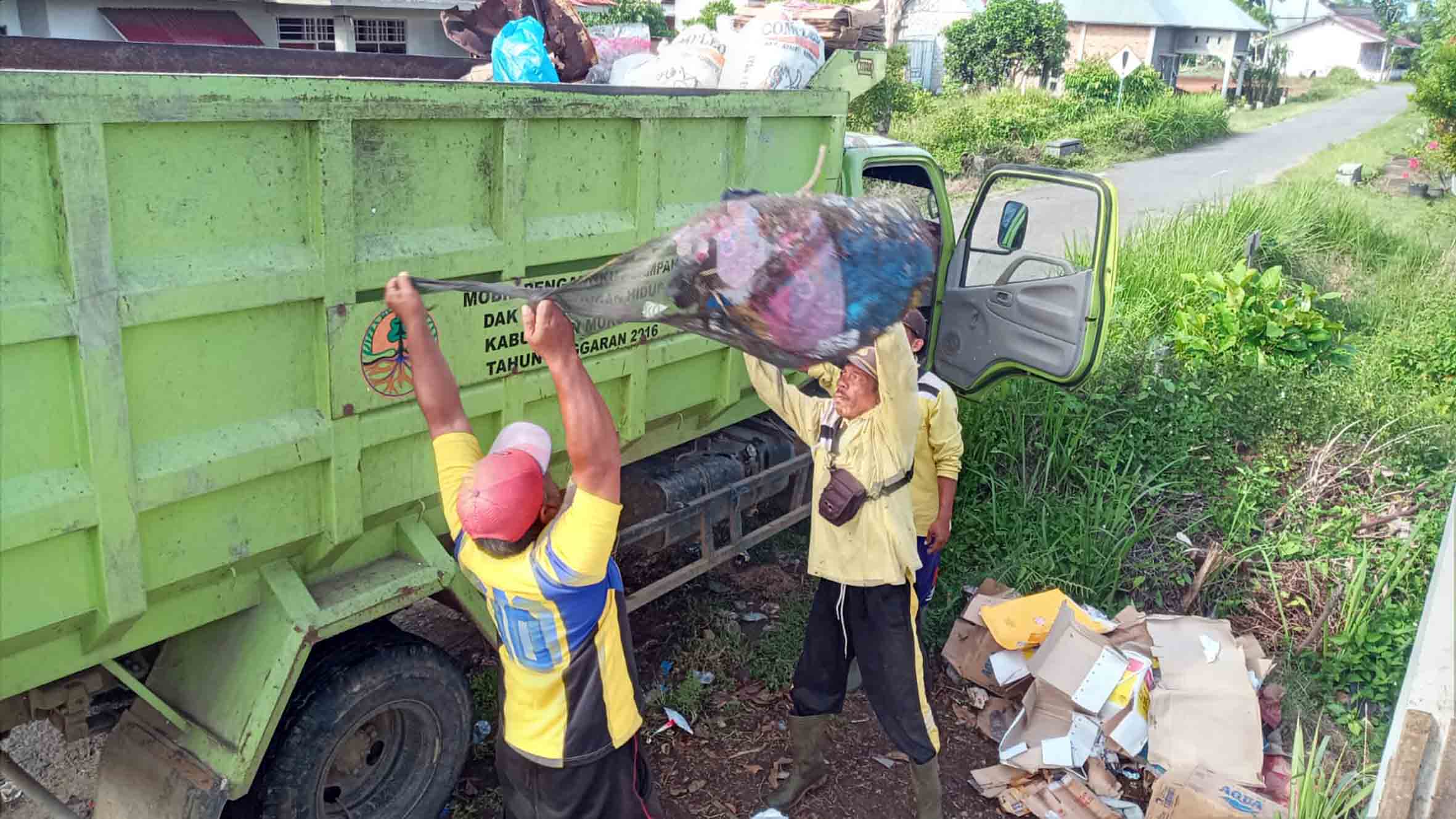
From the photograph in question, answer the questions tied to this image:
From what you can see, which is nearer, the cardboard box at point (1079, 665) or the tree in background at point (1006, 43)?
the cardboard box at point (1079, 665)

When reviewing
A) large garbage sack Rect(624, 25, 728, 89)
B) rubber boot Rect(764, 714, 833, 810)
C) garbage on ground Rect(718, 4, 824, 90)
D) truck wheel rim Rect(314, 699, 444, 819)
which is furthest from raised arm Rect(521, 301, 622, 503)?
garbage on ground Rect(718, 4, 824, 90)

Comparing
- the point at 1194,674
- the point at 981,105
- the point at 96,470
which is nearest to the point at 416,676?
the point at 96,470

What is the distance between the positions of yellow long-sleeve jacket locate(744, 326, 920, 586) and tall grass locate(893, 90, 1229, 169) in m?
14.5

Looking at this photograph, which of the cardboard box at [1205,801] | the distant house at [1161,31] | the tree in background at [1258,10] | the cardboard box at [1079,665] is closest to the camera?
the cardboard box at [1205,801]

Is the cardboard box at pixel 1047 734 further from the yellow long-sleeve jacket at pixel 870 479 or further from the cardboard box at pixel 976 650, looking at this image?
the yellow long-sleeve jacket at pixel 870 479

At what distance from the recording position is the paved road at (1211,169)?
14.2 m

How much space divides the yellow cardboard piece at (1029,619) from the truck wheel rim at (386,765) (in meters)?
2.33

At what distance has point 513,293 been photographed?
100 inches

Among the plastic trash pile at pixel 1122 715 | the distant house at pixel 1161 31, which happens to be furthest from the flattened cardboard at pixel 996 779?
the distant house at pixel 1161 31

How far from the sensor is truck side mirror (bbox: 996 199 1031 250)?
4617 millimetres

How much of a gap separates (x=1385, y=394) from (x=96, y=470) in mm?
6983

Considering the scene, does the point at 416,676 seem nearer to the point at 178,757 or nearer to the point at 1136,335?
the point at 178,757

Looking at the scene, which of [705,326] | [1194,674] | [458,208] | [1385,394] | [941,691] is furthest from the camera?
[1385,394]

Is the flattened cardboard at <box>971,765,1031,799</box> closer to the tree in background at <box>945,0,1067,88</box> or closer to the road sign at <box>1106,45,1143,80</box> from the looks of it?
the tree in background at <box>945,0,1067,88</box>
